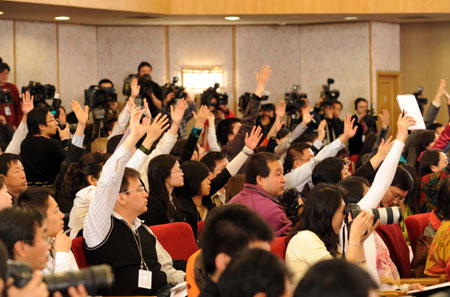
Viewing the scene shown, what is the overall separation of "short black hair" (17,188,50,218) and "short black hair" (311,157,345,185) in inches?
90.3

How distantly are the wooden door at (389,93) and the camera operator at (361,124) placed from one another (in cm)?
100

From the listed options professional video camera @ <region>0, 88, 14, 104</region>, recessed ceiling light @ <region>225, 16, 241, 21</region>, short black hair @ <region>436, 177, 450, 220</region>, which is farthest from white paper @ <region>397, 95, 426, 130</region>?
recessed ceiling light @ <region>225, 16, 241, 21</region>

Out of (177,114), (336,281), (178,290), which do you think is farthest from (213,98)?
(336,281)

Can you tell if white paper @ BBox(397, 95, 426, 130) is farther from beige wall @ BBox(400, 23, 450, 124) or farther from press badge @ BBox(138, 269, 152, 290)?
beige wall @ BBox(400, 23, 450, 124)

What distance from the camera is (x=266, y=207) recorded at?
4.34m

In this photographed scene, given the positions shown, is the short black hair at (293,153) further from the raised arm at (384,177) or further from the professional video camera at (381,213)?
the professional video camera at (381,213)

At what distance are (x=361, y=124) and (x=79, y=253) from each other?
287 inches

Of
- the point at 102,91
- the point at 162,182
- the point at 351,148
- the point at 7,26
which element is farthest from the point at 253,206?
the point at 7,26

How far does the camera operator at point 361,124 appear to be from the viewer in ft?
33.1

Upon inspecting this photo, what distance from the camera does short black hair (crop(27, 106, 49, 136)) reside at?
5883 millimetres

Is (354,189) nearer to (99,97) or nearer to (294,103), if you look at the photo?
(99,97)

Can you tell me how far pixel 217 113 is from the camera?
9562 millimetres

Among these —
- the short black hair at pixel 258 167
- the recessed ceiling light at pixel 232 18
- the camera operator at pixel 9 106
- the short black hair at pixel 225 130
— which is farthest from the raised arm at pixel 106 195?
the recessed ceiling light at pixel 232 18

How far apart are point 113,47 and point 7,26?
5.84 feet
